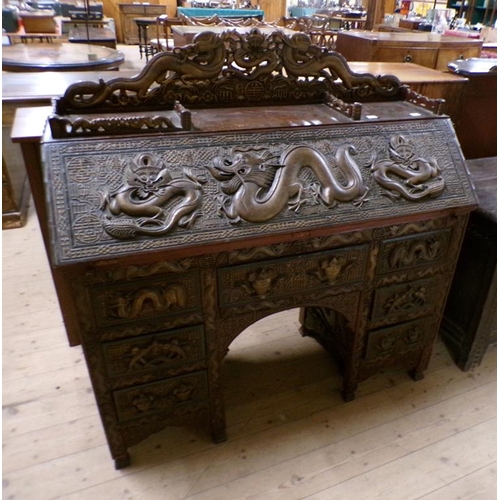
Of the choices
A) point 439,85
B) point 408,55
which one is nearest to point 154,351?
point 439,85

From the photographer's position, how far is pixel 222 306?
1.22 m

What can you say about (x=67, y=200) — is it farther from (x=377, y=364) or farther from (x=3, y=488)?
(x=377, y=364)

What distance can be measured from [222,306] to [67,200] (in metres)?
0.49

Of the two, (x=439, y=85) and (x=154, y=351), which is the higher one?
(x=439, y=85)

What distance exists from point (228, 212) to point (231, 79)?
1.79ft

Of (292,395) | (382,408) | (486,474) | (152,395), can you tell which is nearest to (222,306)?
(152,395)

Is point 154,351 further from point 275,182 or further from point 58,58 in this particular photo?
point 58,58

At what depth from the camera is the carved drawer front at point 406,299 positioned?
144 centimetres

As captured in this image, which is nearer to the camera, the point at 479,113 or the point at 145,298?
the point at 145,298

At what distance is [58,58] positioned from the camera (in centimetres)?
272

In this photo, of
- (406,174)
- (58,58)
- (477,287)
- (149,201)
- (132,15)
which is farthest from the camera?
(132,15)

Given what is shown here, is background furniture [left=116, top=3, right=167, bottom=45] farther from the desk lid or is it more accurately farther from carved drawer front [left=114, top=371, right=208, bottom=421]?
carved drawer front [left=114, top=371, right=208, bottom=421]

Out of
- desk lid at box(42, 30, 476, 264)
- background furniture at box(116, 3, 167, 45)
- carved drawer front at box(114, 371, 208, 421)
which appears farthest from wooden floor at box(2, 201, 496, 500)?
background furniture at box(116, 3, 167, 45)

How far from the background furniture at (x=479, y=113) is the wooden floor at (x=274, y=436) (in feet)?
3.83
